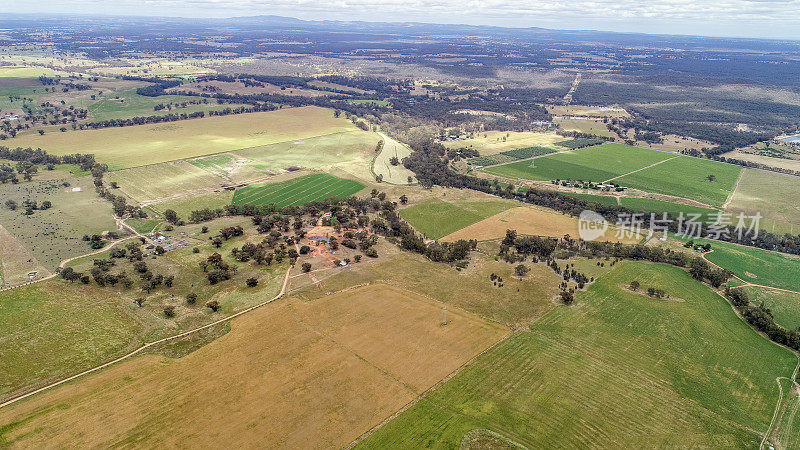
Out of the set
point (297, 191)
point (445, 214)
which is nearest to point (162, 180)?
point (297, 191)

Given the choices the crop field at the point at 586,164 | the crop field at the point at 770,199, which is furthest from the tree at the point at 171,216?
the crop field at the point at 770,199

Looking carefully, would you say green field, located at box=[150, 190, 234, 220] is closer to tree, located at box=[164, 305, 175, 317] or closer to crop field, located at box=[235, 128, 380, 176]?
crop field, located at box=[235, 128, 380, 176]

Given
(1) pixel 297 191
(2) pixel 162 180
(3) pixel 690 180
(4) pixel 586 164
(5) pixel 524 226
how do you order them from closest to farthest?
(5) pixel 524 226, (1) pixel 297 191, (2) pixel 162 180, (3) pixel 690 180, (4) pixel 586 164


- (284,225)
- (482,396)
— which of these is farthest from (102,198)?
(482,396)

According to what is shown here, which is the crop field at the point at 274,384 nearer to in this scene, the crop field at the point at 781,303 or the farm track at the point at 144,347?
the farm track at the point at 144,347

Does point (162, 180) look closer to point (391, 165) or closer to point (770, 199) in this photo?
point (391, 165)

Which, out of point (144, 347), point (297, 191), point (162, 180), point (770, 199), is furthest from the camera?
point (162, 180)
